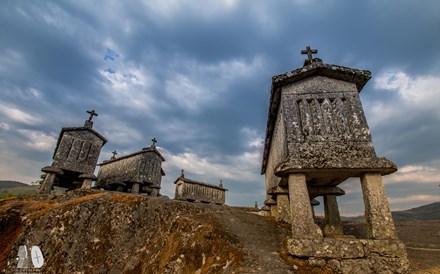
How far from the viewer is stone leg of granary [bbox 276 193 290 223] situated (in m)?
6.88

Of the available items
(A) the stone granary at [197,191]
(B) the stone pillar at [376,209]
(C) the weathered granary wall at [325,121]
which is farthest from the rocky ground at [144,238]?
(A) the stone granary at [197,191]

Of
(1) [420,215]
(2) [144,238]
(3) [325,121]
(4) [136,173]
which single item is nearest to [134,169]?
(4) [136,173]

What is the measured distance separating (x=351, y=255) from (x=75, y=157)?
1563cm

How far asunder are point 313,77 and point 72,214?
8706 millimetres

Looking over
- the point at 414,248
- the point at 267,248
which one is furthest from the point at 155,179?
the point at 414,248

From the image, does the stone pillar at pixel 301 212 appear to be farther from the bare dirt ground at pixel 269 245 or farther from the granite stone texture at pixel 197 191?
the granite stone texture at pixel 197 191

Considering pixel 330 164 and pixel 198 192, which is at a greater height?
pixel 198 192

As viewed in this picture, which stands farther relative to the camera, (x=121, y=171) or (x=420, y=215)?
(x=420, y=215)

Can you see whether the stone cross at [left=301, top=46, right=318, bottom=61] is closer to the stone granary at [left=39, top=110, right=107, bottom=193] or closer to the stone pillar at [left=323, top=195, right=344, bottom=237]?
the stone pillar at [left=323, top=195, right=344, bottom=237]

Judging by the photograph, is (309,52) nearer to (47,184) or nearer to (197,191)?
(47,184)

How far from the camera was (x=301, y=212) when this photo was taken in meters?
4.62

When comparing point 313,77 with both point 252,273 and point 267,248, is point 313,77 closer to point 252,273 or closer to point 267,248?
point 267,248

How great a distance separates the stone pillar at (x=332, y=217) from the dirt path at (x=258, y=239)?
85.2 inches

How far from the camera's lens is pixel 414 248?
7266mm
